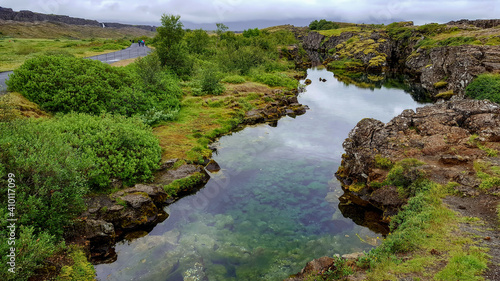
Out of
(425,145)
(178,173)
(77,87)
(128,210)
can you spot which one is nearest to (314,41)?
(425,145)

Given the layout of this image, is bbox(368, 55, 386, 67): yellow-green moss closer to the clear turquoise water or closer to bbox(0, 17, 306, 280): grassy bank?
bbox(0, 17, 306, 280): grassy bank

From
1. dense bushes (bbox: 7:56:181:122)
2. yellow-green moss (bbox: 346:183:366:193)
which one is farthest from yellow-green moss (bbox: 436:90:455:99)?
dense bushes (bbox: 7:56:181:122)

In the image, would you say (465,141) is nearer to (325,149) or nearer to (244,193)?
(325,149)

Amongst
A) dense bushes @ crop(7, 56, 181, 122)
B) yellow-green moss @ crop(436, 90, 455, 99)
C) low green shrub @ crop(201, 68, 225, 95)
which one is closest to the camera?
dense bushes @ crop(7, 56, 181, 122)

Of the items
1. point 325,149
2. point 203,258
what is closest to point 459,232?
point 203,258

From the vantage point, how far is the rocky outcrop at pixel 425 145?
19.5 meters

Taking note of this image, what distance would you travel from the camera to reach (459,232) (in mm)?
13812

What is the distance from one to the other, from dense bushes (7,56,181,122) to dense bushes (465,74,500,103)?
44.9m

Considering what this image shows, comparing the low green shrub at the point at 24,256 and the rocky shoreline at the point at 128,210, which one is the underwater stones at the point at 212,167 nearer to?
the rocky shoreline at the point at 128,210

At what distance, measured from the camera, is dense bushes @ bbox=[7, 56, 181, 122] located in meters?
26.5

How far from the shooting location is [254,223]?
1941 cm

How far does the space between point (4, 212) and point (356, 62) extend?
349 feet

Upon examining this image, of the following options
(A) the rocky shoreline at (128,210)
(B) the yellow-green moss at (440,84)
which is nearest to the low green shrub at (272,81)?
(B) the yellow-green moss at (440,84)

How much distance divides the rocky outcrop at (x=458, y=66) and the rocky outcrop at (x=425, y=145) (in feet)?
75.2
